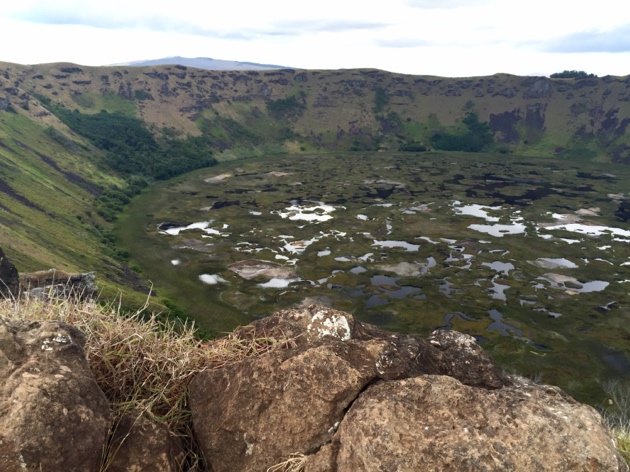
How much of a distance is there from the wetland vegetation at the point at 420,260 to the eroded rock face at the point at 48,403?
6049cm

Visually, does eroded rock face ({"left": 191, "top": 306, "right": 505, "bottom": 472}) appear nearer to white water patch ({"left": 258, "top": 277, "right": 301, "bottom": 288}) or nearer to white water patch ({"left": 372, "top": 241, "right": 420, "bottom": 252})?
white water patch ({"left": 258, "top": 277, "right": 301, "bottom": 288})

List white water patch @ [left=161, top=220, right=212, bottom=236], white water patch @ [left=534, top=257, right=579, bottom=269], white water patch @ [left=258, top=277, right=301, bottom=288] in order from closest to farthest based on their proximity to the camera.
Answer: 1. white water patch @ [left=258, top=277, right=301, bottom=288]
2. white water patch @ [left=534, top=257, right=579, bottom=269]
3. white water patch @ [left=161, top=220, right=212, bottom=236]

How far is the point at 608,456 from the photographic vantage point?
6355 mm

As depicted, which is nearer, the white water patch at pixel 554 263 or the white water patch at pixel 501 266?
the white water patch at pixel 501 266

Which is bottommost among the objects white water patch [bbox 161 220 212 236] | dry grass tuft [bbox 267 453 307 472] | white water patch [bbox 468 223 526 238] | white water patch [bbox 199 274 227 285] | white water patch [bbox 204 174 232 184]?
white water patch [bbox 199 274 227 285]

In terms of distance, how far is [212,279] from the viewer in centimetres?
8550

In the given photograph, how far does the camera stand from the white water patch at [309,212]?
128875mm

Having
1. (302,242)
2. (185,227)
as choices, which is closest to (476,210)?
(302,242)

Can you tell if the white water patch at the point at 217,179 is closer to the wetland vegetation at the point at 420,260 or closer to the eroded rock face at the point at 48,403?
the wetland vegetation at the point at 420,260

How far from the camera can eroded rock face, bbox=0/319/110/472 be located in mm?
6254

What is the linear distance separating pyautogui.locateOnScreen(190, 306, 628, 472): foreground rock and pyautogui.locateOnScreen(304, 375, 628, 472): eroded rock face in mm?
16

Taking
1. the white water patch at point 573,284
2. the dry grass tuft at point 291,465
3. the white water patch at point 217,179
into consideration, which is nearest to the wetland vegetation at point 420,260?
the white water patch at point 573,284

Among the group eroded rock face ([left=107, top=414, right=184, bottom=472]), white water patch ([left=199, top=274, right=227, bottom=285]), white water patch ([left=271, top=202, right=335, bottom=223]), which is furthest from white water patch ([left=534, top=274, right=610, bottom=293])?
eroded rock face ([left=107, top=414, right=184, bottom=472])

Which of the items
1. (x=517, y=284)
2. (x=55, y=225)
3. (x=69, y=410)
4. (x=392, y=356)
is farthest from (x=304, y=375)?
(x=55, y=225)
